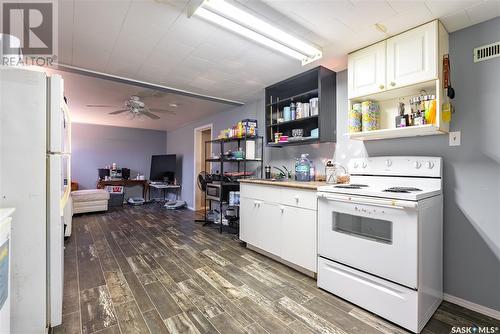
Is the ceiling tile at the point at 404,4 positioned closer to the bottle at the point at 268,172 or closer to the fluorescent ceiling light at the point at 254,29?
the fluorescent ceiling light at the point at 254,29

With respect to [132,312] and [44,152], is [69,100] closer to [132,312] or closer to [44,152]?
[44,152]

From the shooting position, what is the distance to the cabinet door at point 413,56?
67.1 inches

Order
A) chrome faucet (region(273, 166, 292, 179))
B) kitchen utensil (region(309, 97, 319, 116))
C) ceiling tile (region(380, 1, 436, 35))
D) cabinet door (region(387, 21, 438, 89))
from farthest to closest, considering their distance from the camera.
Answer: chrome faucet (region(273, 166, 292, 179)) → kitchen utensil (region(309, 97, 319, 116)) → cabinet door (region(387, 21, 438, 89)) → ceiling tile (region(380, 1, 436, 35))

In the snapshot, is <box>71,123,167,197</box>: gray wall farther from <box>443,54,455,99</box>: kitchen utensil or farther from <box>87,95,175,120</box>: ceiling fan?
<box>443,54,455,99</box>: kitchen utensil

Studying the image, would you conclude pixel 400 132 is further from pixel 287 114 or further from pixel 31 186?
pixel 31 186

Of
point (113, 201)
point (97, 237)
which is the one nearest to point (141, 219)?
point (97, 237)

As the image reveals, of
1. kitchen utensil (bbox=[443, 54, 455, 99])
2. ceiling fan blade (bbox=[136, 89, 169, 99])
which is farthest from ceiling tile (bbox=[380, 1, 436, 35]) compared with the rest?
ceiling fan blade (bbox=[136, 89, 169, 99])

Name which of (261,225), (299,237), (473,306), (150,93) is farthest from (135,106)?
(473,306)

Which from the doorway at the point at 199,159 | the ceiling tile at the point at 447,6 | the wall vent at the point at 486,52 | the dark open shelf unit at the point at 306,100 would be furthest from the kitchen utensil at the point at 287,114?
the doorway at the point at 199,159

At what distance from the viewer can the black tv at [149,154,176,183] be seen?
6.57 metres

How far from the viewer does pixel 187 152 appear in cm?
627

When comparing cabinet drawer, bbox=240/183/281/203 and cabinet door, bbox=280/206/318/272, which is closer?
cabinet door, bbox=280/206/318/272

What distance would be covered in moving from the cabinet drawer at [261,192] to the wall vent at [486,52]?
1.96m

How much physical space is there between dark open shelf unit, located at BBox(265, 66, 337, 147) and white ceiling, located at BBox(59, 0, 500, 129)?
0.47ft
